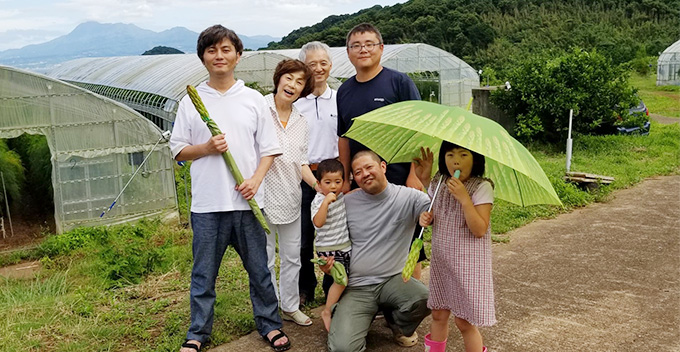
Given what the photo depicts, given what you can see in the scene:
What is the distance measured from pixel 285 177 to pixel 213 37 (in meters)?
0.93

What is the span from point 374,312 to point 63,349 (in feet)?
6.03

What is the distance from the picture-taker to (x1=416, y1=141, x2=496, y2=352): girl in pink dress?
281 cm

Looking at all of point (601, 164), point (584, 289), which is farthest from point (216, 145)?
point (601, 164)

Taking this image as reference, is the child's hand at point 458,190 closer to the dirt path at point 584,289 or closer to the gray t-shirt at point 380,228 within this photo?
the gray t-shirt at point 380,228

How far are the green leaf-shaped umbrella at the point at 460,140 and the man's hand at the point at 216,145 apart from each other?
0.68 m

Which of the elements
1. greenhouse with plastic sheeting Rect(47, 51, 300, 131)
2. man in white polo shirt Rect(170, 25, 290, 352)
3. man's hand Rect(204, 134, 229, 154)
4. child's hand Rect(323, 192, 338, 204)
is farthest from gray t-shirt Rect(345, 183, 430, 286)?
greenhouse with plastic sheeting Rect(47, 51, 300, 131)

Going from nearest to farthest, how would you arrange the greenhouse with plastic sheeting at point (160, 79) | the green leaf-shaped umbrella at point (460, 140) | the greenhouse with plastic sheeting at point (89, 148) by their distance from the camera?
the green leaf-shaped umbrella at point (460, 140)
the greenhouse with plastic sheeting at point (89, 148)
the greenhouse with plastic sheeting at point (160, 79)

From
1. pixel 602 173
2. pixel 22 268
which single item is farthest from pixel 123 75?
pixel 602 173

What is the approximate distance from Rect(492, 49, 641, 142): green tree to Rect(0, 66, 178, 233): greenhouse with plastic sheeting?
249 inches

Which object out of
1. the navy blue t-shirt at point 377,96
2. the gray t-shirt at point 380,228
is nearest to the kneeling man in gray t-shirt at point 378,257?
the gray t-shirt at point 380,228

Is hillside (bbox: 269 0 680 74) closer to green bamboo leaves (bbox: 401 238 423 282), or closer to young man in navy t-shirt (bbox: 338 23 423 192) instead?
young man in navy t-shirt (bbox: 338 23 423 192)

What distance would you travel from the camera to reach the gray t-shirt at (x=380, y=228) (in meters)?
3.35

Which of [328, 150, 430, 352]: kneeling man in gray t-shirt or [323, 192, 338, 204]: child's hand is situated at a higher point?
→ [323, 192, 338, 204]: child's hand

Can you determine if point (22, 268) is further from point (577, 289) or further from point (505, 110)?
point (505, 110)
